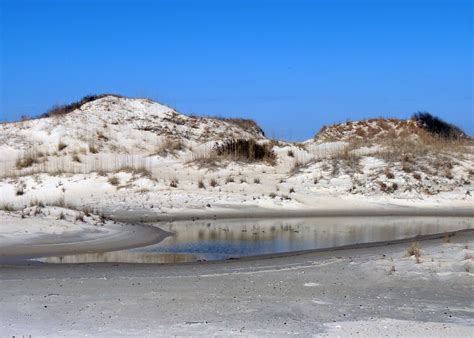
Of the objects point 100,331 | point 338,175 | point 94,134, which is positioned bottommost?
point 100,331

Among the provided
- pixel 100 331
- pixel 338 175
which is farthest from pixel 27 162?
pixel 100 331

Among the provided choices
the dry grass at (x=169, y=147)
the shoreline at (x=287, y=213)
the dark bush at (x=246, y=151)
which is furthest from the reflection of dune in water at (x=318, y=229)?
the dry grass at (x=169, y=147)

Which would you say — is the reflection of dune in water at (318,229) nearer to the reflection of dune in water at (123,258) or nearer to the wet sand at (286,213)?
the wet sand at (286,213)

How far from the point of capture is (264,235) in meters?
16.6

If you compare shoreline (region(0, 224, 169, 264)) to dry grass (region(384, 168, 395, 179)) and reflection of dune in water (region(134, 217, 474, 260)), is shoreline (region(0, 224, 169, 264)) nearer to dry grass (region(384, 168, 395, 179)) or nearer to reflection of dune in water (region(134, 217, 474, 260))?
reflection of dune in water (region(134, 217, 474, 260))

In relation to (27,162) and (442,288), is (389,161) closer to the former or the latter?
(27,162)

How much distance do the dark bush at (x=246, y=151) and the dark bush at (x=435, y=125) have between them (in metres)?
13.1

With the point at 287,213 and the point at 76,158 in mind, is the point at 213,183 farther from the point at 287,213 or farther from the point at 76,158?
the point at 76,158

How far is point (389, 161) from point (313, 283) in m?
17.4

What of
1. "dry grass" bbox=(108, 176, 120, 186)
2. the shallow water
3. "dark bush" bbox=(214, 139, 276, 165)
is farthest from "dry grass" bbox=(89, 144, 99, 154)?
the shallow water

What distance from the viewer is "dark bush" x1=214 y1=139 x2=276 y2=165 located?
28.5m

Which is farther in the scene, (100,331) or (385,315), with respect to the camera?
(385,315)

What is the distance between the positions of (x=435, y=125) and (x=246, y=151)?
1558 cm

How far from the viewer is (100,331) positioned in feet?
22.9
